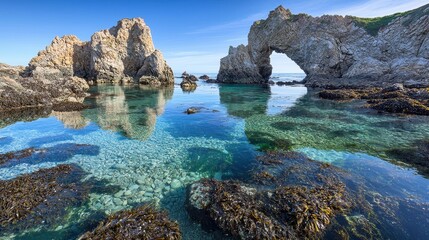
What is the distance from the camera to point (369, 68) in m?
49.0

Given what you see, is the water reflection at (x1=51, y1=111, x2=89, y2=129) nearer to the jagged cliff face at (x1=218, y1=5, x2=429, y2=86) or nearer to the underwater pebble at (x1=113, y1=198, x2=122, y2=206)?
the underwater pebble at (x1=113, y1=198, x2=122, y2=206)

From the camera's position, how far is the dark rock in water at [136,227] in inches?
203

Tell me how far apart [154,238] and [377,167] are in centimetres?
961

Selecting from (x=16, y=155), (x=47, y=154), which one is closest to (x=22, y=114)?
(x=16, y=155)

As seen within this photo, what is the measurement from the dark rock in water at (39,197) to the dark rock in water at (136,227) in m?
1.97

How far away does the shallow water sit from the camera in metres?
7.28

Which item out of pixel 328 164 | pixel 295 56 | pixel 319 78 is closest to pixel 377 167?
pixel 328 164

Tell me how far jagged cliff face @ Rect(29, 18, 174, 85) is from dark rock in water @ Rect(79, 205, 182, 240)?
61444 mm

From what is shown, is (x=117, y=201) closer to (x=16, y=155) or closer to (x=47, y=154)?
(x=47, y=154)

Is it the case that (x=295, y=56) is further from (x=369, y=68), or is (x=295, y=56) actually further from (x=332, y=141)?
(x=332, y=141)

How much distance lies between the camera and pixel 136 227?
17.9 feet

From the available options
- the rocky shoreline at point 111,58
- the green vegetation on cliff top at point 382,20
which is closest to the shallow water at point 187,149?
the green vegetation on cliff top at point 382,20

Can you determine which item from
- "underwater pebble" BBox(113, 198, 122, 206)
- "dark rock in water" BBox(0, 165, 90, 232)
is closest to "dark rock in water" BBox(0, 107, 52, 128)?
"dark rock in water" BBox(0, 165, 90, 232)

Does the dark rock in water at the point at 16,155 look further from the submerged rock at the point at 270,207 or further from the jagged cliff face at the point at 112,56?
the jagged cliff face at the point at 112,56
